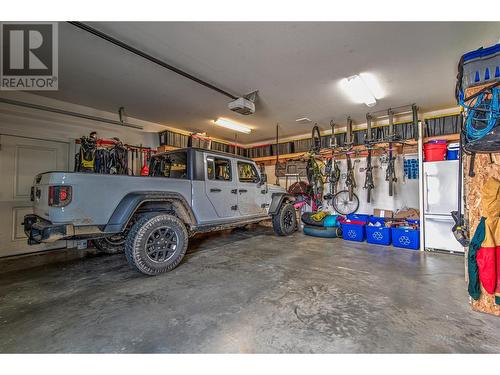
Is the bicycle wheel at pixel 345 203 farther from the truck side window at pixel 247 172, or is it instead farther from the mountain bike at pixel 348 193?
the truck side window at pixel 247 172

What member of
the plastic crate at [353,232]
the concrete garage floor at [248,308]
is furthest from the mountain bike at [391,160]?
the concrete garage floor at [248,308]

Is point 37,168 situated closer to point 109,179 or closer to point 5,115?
point 5,115

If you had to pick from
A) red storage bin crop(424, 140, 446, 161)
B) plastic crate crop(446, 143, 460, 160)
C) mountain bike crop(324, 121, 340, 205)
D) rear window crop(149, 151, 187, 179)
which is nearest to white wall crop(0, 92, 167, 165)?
rear window crop(149, 151, 187, 179)

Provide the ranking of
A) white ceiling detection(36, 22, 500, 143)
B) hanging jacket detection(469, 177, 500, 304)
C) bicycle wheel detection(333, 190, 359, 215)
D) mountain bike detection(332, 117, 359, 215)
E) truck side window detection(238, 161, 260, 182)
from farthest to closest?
bicycle wheel detection(333, 190, 359, 215) < mountain bike detection(332, 117, 359, 215) < truck side window detection(238, 161, 260, 182) < white ceiling detection(36, 22, 500, 143) < hanging jacket detection(469, 177, 500, 304)

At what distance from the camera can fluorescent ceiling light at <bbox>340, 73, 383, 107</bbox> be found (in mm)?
3594

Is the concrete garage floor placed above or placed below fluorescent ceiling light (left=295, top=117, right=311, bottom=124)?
below

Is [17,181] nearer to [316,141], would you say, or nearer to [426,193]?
[316,141]

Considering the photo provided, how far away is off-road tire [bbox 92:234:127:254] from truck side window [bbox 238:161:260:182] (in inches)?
94.5

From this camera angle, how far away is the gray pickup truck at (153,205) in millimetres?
2277

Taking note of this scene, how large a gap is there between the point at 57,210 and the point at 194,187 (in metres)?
1.63

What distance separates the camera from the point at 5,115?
12.6ft

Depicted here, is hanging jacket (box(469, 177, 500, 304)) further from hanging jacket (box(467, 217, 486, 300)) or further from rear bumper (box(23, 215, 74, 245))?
rear bumper (box(23, 215, 74, 245))

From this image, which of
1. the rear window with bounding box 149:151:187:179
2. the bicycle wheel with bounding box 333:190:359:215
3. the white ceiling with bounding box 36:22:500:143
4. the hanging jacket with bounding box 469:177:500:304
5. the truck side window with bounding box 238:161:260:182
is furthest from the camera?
the bicycle wheel with bounding box 333:190:359:215

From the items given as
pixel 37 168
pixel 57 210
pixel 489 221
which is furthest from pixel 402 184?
pixel 37 168
